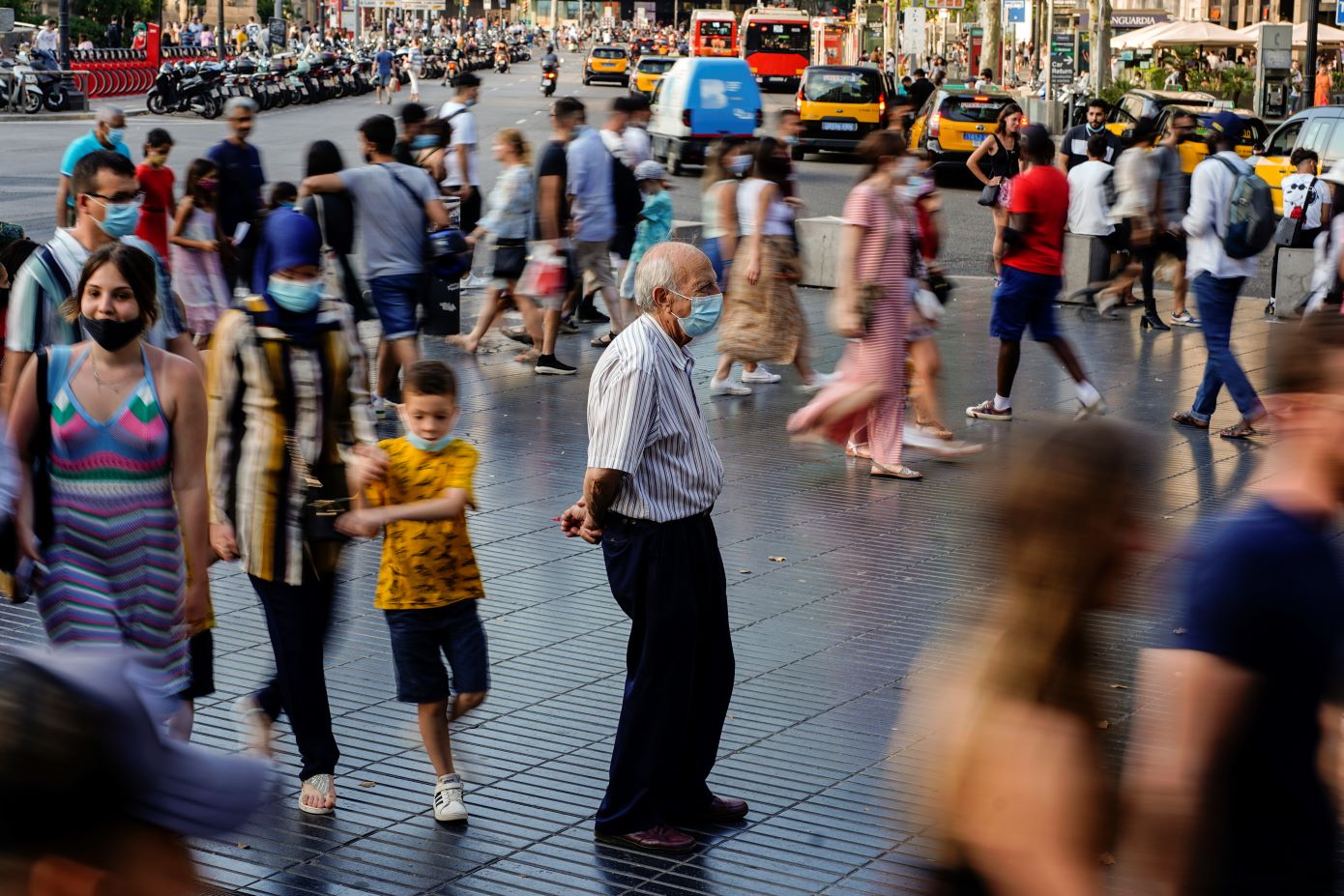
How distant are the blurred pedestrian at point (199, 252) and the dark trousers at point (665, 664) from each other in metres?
7.23

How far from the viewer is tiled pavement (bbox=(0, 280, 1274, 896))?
16.6ft

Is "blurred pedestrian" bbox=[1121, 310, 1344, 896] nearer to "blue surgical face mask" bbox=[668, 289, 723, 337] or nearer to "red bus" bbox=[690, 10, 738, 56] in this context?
"blue surgical face mask" bbox=[668, 289, 723, 337]

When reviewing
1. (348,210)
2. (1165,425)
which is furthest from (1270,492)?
(1165,425)

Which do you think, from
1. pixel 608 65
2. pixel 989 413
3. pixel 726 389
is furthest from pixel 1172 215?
pixel 608 65

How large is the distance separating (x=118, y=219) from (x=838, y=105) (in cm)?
2966

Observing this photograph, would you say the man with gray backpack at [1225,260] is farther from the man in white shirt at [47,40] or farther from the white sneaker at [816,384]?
the man in white shirt at [47,40]

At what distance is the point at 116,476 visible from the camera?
448 centimetres

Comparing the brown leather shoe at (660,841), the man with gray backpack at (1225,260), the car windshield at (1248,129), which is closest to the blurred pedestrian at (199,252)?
the man with gray backpack at (1225,260)

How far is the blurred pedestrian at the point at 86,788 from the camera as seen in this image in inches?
66.4

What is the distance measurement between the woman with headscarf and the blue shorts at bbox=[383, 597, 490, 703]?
0.82 feet

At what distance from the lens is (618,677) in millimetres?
6641

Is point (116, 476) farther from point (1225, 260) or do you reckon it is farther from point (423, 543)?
point (1225, 260)

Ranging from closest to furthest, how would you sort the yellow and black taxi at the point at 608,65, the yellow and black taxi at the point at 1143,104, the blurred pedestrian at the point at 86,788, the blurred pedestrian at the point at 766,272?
the blurred pedestrian at the point at 86,788 → the blurred pedestrian at the point at 766,272 → the yellow and black taxi at the point at 1143,104 → the yellow and black taxi at the point at 608,65

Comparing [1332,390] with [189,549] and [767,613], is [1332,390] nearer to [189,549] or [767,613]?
[189,549]
